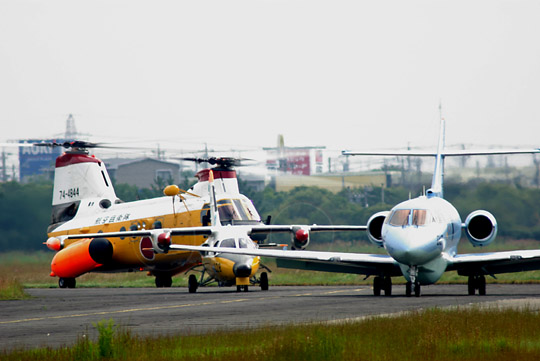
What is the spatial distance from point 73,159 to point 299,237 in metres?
15.6

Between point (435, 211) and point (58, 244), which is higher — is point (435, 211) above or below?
above

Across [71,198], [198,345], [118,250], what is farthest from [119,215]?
[198,345]

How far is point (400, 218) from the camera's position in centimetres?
2375

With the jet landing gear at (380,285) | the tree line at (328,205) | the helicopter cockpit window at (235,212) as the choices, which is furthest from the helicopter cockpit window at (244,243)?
the jet landing gear at (380,285)

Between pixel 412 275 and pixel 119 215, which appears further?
pixel 119 215

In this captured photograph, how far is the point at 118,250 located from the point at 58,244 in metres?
3.44

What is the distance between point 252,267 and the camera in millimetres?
29797

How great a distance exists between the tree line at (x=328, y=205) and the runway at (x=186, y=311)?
18.8 feet

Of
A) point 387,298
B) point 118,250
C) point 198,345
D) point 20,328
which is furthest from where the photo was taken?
point 118,250

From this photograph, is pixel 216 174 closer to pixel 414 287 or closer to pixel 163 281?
pixel 163 281

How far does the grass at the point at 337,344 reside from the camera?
466 inches

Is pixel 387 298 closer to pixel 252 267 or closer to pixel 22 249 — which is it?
pixel 252 267

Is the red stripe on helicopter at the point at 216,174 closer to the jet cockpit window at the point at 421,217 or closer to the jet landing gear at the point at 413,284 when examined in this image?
the jet landing gear at the point at 413,284

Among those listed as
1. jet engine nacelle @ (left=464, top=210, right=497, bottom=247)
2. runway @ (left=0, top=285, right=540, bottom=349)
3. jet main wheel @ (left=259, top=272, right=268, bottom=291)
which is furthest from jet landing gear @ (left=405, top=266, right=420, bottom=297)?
jet main wheel @ (left=259, top=272, right=268, bottom=291)
